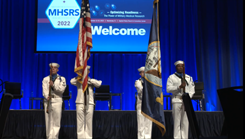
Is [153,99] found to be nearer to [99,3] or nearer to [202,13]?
[99,3]

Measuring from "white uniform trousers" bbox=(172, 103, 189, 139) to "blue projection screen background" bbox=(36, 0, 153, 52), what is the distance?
13.3 ft

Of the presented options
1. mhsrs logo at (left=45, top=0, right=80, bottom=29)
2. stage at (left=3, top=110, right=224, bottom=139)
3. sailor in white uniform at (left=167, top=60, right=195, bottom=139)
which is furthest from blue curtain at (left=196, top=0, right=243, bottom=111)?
mhsrs logo at (left=45, top=0, right=80, bottom=29)

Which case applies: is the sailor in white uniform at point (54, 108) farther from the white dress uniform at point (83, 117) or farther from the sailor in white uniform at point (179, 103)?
the sailor in white uniform at point (179, 103)

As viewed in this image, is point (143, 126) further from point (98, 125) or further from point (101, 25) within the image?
point (101, 25)

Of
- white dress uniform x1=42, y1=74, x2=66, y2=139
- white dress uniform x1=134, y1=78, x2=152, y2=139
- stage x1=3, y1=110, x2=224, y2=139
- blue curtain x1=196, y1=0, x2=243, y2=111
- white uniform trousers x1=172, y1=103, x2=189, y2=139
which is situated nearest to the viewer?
white uniform trousers x1=172, y1=103, x2=189, y2=139

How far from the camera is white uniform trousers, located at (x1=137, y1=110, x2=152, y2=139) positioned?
5.89 m

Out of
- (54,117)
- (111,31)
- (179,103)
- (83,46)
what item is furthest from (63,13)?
(179,103)

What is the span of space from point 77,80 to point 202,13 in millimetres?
6237

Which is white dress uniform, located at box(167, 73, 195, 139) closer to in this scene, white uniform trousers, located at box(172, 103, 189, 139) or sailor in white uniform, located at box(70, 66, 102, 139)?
white uniform trousers, located at box(172, 103, 189, 139)

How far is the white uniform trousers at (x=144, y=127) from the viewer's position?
589 cm

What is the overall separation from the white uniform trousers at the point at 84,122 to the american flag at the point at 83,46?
20.3 inches

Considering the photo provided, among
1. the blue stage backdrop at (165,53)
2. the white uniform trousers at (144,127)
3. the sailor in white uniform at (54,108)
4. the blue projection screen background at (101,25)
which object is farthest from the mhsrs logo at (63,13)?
the white uniform trousers at (144,127)

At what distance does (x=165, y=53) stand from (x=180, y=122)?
15.2 feet

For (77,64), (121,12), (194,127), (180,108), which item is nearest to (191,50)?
(121,12)
